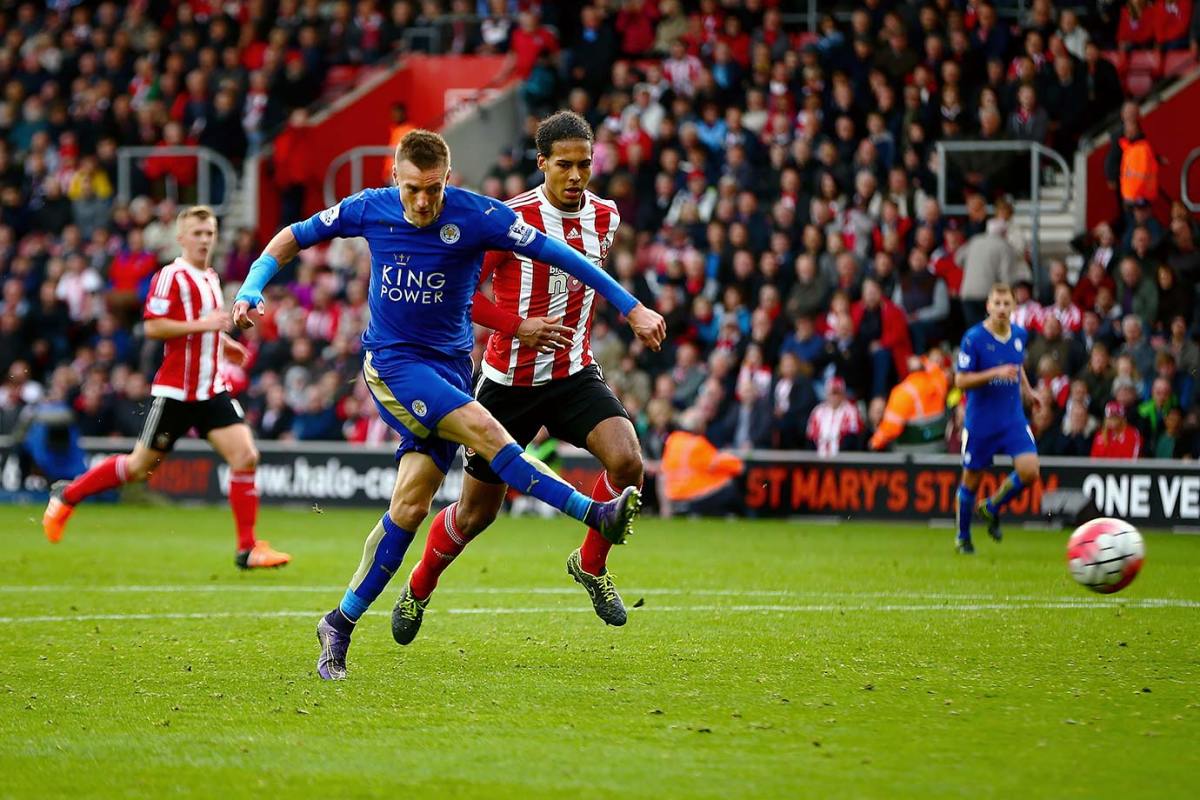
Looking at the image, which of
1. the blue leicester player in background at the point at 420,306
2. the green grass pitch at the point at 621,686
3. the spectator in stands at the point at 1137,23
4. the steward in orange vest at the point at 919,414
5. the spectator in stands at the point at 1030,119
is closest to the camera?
the green grass pitch at the point at 621,686

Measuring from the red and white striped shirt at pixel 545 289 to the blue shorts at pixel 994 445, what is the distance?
683 cm

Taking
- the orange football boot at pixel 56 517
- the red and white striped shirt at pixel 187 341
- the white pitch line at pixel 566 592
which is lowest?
the white pitch line at pixel 566 592

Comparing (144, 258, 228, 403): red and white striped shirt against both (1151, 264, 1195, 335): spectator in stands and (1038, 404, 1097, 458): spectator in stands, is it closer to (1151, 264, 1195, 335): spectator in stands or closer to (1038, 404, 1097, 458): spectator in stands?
(1038, 404, 1097, 458): spectator in stands

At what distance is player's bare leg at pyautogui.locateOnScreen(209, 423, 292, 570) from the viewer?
13500 mm

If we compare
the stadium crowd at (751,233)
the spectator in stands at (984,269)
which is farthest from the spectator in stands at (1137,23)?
the spectator in stands at (984,269)

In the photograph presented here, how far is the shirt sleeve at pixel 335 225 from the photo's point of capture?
7.98 meters

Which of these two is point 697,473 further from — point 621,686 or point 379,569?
point 621,686

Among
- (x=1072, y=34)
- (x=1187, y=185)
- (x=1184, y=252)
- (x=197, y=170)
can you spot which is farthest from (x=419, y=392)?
(x=197, y=170)

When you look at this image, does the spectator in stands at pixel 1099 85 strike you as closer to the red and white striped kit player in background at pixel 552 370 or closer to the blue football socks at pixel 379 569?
the red and white striped kit player in background at pixel 552 370

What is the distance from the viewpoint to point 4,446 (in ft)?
76.4

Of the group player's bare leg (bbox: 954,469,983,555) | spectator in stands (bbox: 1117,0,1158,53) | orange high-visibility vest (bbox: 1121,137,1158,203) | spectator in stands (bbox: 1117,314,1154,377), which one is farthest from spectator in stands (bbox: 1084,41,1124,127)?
player's bare leg (bbox: 954,469,983,555)

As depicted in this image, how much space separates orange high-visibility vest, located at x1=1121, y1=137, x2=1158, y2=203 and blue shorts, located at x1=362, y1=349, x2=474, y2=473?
12981 mm

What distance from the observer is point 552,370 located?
9102 mm

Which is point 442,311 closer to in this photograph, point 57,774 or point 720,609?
point 57,774
